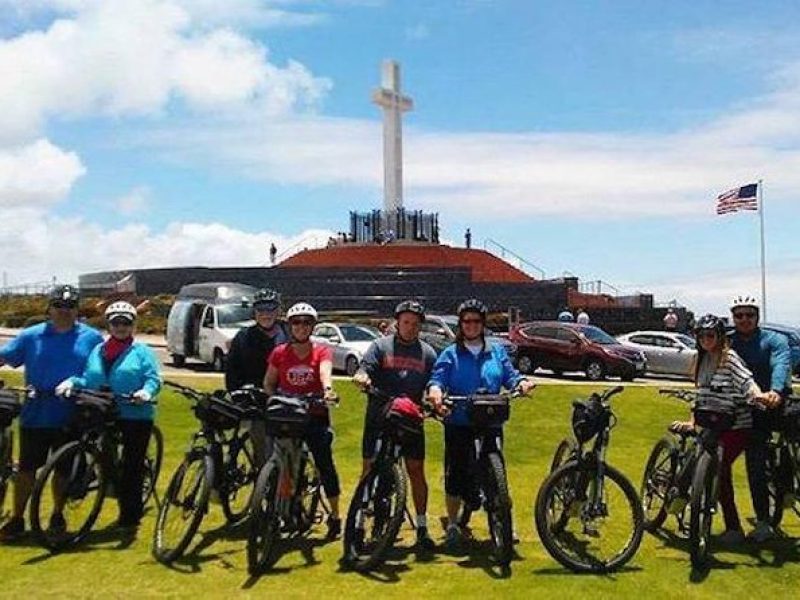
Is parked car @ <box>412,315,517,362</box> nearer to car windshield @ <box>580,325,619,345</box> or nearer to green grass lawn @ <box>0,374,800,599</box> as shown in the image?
car windshield @ <box>580,325,619,345</box>

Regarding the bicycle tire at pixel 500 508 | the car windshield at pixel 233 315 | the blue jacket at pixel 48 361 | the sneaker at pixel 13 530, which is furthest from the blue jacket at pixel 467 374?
the car windshield at pixel 233 315

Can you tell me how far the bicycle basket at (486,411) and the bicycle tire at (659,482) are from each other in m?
Result: 1.59

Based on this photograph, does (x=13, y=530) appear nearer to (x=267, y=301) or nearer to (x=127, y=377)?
(x=127, y=377)

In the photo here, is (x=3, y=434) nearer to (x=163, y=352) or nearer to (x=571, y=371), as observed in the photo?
(x=571, y=371)

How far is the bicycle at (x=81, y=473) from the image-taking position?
6.82m

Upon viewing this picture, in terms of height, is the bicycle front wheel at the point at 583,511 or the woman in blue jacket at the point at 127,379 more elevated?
the woman in blue jacket at the point at 127,379

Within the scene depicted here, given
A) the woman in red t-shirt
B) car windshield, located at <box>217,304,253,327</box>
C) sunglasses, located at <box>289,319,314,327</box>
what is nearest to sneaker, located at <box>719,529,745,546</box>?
the woman in red t-shirt

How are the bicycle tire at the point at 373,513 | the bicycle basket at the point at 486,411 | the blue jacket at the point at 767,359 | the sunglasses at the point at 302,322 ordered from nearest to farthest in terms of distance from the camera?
the bicycle tire at the point at 373,513, the bicycle basket at the point at 486,411, the sunglasses at the point at 302,322, the blue jacket at the point at 767,359

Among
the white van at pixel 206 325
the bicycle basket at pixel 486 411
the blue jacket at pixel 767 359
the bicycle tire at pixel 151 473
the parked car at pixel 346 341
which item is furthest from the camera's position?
the white van at pixel 206 325

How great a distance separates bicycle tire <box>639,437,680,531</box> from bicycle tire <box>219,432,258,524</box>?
3.12 m

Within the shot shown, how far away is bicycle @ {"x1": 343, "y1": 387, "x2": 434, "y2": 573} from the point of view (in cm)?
Answer: 651

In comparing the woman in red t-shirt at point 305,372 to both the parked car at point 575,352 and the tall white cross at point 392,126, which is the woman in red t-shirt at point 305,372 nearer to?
the parked car at point 575,352

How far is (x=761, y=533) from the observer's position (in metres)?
7.41

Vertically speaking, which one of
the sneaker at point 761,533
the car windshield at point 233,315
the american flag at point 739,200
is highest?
the american flag at point 739,200
